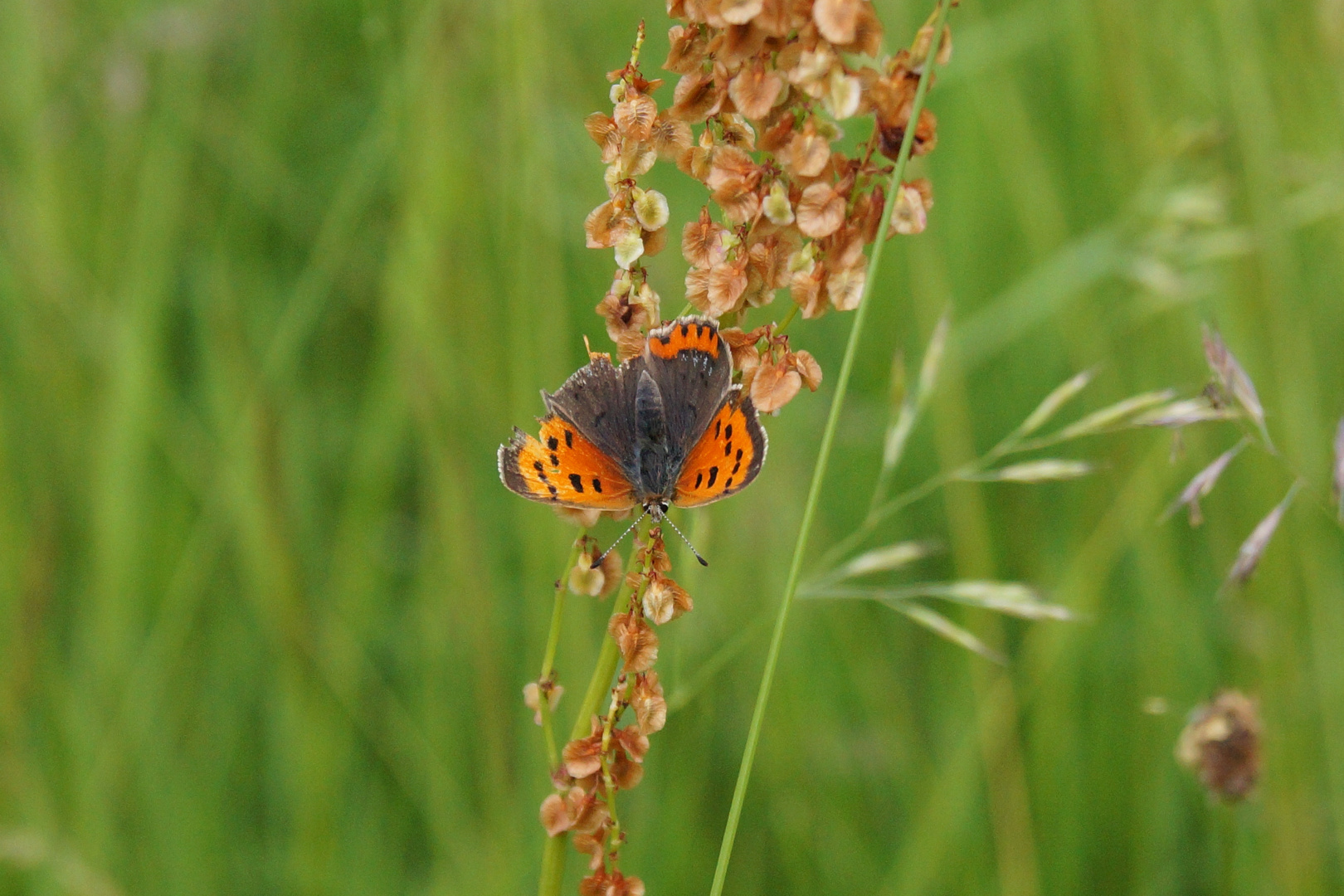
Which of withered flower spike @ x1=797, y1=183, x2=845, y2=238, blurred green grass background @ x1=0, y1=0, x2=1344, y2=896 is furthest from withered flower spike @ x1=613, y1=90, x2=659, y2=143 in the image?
blurred green grass background @ x1=0, y1=0, x2=1344, y2=896

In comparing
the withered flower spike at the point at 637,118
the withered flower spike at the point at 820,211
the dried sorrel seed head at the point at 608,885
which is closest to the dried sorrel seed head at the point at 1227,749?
the dried sorrel seed head at the point at 608,885

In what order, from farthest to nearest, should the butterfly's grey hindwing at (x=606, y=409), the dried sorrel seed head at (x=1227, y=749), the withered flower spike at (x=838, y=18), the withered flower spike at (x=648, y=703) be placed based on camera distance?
the dried sorrel seed head at (x=1227, y=749) → the butterfly's grey hindwing at (x=606, y=409) → the withered flower spike at (x=648, y=703) → the withered flower spike at (x=838, y=18)

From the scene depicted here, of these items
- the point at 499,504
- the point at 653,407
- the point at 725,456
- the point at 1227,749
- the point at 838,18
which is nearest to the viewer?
the point at 838,18

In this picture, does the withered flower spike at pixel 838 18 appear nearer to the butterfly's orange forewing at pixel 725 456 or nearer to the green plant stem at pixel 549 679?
the butterfly's orange forewing at pixel 725 456

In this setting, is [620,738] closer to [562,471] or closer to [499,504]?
[562,471]

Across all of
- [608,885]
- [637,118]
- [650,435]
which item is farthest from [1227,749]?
[637,118]

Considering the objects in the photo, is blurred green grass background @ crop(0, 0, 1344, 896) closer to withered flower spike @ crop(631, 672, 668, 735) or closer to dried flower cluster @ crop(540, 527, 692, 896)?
dried flower cluster @ crop(540, 527, 692, 896)

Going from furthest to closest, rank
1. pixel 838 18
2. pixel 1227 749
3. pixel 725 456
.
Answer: pixel 1227 749
pixel 725 456
pixel 838 18
